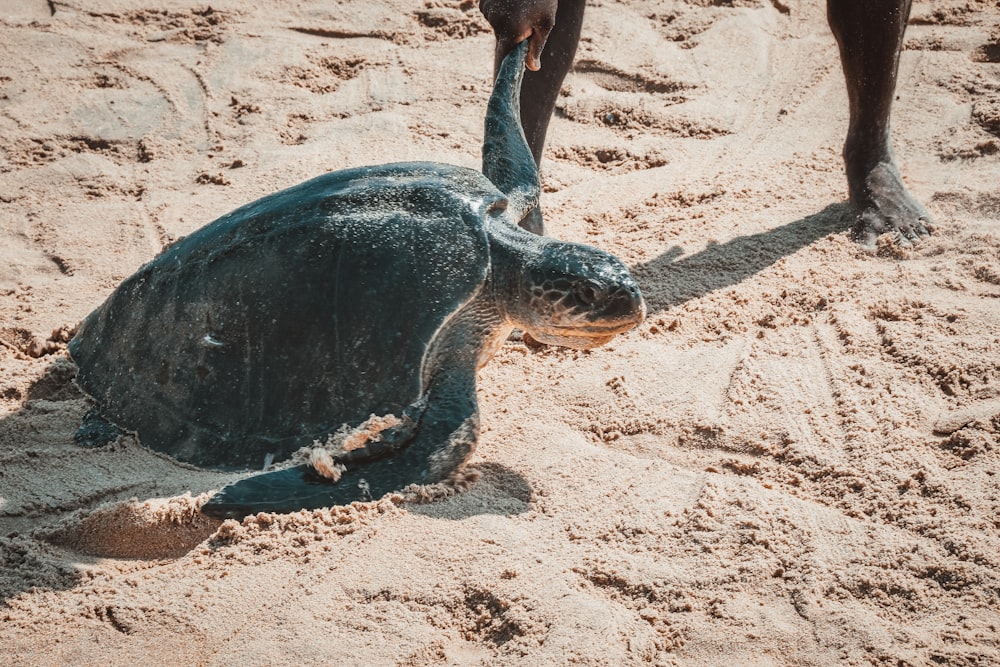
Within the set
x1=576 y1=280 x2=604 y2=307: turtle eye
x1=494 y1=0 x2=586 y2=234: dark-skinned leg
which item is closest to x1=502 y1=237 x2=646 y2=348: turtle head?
x1=576 y1=280 x2=604 y2=307: turtle eye

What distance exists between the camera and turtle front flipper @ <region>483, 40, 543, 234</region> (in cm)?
273

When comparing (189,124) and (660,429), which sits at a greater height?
(189,124)

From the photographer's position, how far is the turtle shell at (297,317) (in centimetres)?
215

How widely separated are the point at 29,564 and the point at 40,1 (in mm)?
3590

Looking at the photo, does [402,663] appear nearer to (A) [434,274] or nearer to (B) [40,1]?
(A) [434,274]

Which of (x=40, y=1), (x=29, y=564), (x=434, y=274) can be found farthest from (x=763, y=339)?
(x=40, y=1)

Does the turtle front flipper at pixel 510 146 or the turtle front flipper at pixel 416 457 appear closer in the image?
the turtle front flipper at pixel 416 457

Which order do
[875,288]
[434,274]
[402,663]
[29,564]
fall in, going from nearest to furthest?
[402,663] < [29,564] < [434,274] < [875,288]

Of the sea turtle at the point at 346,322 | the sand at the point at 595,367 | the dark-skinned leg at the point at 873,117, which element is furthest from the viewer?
the dark-skinned leg at the point at 873,117

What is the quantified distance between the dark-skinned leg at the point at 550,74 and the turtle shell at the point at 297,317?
93 centimetres

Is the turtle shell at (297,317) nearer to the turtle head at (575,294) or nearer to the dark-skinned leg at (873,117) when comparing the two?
the turtle head at (575,294)

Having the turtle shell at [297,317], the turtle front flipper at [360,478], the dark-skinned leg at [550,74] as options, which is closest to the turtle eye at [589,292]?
the turtle shell at [297,317]

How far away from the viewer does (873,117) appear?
3.16 metres

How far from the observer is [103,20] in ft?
14.1
